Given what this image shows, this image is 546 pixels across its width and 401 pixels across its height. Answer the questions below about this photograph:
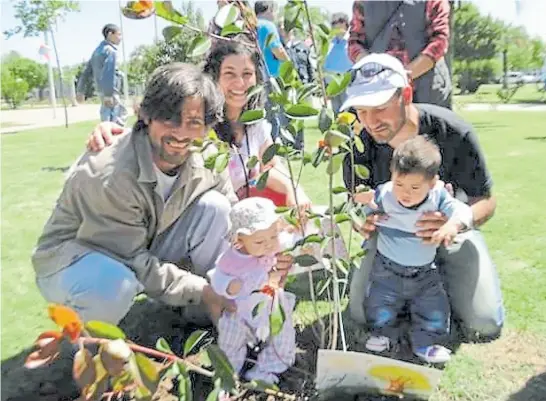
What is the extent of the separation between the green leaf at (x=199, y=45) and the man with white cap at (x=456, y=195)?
2.34 ft

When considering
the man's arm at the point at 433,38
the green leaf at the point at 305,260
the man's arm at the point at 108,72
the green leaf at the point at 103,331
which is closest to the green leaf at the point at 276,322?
the green leaf at the point at 305,260

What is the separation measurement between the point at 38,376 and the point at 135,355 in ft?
3.53

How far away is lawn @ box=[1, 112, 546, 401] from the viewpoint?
6.50 ft

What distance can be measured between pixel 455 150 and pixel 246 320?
2.85 ft

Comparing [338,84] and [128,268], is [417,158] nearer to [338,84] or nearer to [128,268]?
[338,84]

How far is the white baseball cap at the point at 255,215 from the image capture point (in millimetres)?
1860

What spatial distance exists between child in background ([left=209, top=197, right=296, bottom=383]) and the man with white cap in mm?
347

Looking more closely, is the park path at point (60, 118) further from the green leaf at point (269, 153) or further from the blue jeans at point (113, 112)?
the green leaf at point (269, 153)

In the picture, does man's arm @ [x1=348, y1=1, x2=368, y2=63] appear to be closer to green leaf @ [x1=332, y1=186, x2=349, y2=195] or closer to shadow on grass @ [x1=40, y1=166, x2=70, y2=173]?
green leaf @ [x1=332, y1=186, x2=349, y2=195]

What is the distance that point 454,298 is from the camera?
2.29 m

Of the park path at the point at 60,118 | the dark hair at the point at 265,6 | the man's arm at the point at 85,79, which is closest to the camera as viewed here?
the dark hair at the point at 265,6

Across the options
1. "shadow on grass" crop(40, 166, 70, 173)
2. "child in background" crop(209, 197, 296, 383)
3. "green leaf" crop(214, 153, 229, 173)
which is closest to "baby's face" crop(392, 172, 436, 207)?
"child in background" crop(209, 197, 296, 383)

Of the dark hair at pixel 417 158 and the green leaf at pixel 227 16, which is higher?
the green leaf at pixel 227 16

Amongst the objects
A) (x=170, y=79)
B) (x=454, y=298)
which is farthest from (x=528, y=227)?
(x=170, y=79)
